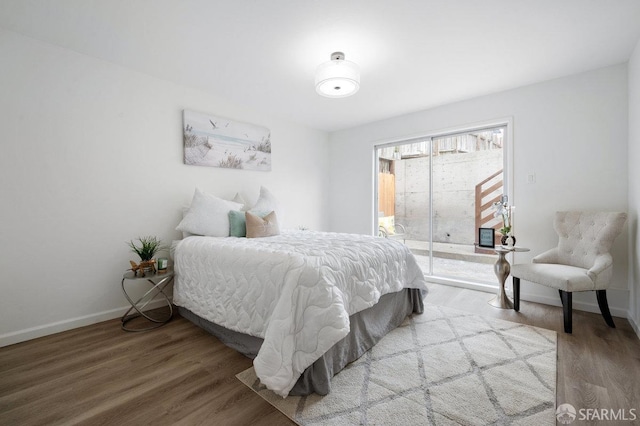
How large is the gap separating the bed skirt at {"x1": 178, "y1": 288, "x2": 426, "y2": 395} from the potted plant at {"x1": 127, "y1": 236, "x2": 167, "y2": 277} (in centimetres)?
54

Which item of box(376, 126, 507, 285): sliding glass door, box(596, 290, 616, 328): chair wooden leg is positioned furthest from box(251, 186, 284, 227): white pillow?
box(596, 290, 616, 328): chair wooden leg

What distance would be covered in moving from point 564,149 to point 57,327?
523 centimetres

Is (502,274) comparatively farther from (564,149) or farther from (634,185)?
(564,149)

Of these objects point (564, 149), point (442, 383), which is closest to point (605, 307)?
point (564, 149)

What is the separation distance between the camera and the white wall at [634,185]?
2326 mm

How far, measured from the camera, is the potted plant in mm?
→ 2529

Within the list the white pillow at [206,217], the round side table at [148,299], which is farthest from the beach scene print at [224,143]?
the round side table at [148,299]

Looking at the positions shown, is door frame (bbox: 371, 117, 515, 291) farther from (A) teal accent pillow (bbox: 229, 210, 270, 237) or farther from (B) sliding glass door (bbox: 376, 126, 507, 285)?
(A) teal accent pillow (bbox: 229, 210, 270, 237)

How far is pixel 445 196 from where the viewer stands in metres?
4.09

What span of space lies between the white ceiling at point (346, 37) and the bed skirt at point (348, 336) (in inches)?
85.6

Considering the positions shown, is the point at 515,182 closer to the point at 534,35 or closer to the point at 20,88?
the point at 534,35

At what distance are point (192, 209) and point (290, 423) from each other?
7.47 feet

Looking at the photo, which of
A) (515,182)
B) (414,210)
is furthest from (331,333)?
(414,210)

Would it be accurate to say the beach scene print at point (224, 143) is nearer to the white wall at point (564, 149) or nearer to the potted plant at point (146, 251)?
the potted plant at point (146, 251)
